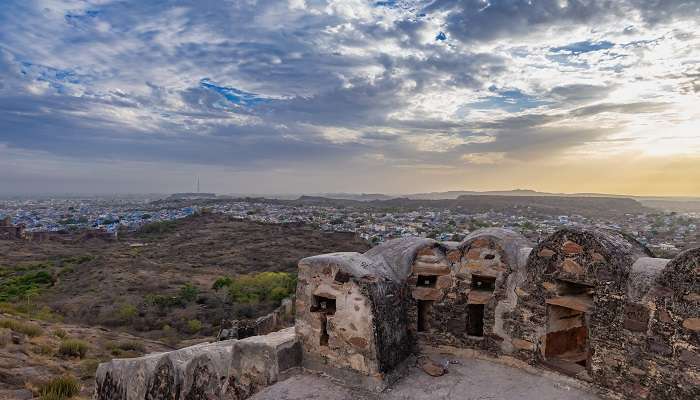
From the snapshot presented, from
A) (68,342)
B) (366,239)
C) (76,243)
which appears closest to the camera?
(68,342)

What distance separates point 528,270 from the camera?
19.9ft

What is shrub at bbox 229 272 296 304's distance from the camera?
75.5 feet

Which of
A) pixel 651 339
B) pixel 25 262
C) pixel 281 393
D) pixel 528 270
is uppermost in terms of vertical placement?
pixel 528 270

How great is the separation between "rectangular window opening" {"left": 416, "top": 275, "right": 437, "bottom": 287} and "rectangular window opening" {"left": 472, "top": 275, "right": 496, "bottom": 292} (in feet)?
1.99

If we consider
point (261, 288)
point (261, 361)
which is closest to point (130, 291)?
point (261, 288)

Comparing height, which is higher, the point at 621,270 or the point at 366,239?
the point at 621,270

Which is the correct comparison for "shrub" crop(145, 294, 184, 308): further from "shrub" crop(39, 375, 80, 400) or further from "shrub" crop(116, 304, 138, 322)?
"shrub" crop(39, 375, 80, 400)

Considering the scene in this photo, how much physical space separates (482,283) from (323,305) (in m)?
2.48

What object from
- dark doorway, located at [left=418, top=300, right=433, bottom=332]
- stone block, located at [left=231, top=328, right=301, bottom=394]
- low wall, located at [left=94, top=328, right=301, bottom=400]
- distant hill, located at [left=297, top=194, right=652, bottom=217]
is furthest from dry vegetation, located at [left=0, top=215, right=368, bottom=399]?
distant hill, located at [left=297, top=194, right=652, bottom=217]

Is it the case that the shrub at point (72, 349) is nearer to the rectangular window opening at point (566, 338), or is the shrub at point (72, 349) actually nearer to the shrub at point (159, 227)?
the rectangular window opening at point (566, 338)

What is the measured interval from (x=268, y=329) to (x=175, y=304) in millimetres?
9240

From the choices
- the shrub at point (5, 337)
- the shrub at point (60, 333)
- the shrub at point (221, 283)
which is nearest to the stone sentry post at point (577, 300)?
the shrub at point (5, 337)

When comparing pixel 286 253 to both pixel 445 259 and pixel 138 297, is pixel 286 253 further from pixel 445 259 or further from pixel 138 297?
pixel 445 259

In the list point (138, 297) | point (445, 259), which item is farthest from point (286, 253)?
point (445, 259)
